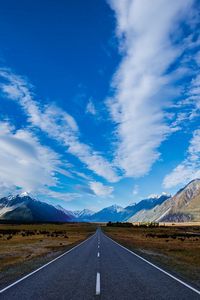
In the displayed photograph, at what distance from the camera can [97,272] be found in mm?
16531

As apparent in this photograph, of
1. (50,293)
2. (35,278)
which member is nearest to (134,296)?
(50,293)

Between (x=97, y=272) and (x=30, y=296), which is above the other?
(x=97, y=272)

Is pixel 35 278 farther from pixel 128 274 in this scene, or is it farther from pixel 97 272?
pixel 128 274

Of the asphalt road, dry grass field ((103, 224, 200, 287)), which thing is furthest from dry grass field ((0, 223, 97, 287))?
dry grass field ((103, 224, 200, 287))

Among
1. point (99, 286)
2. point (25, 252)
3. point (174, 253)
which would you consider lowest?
point (99, 286)

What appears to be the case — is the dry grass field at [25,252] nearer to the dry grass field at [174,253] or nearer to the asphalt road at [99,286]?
the asphalt road at [99,286]

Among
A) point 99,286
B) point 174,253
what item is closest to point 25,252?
point 174,253

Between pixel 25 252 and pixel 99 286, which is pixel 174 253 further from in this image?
pixel 99 286

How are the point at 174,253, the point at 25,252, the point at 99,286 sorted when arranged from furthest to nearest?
1. the point at 25,252
2. the point at 174,253
3. the point at 99,286

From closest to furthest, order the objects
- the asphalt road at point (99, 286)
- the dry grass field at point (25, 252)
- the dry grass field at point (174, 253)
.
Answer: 1. the asphalt road at point (99, 286)
2. the dry grass field at point (174, 253)
3. the dry grass field at point (25, 252)

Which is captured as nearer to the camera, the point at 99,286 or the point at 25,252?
the point at 99,286

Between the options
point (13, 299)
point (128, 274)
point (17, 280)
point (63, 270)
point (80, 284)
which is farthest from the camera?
point (63, 270)

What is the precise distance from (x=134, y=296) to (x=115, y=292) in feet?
3.09

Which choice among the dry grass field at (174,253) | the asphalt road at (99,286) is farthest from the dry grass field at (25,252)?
the dry grass field at (174,253)
